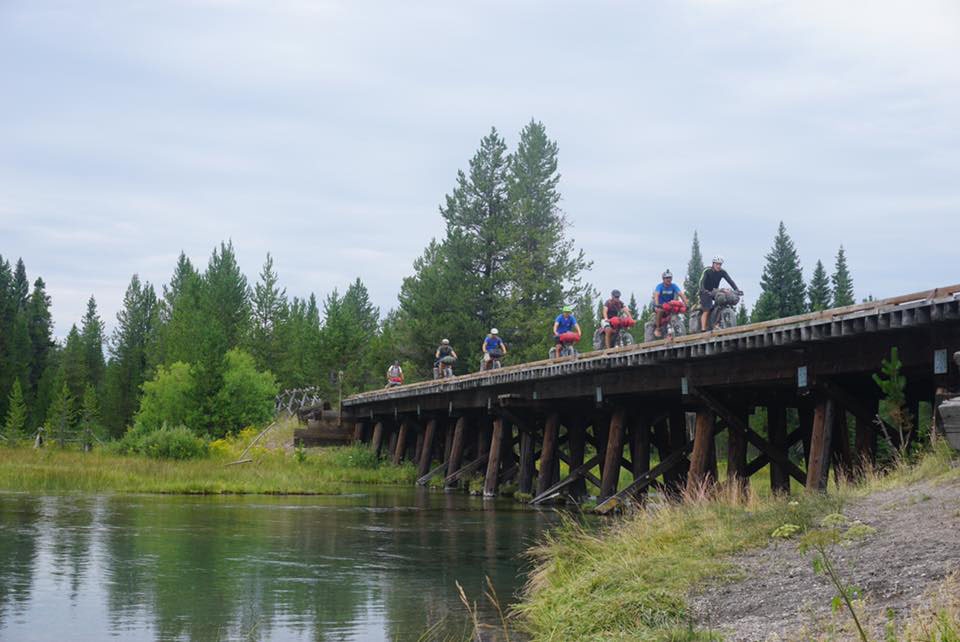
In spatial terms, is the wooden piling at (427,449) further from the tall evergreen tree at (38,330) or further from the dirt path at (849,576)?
the tall evergreen tree at (38,330)

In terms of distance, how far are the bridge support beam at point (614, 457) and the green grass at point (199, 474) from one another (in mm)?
10695

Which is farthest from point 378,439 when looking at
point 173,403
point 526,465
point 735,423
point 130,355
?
point 130,355

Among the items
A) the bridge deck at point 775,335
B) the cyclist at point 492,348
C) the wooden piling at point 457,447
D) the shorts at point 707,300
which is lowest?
the wooden piling at point 457,447

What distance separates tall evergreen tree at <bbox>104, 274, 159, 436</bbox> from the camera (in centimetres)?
9469

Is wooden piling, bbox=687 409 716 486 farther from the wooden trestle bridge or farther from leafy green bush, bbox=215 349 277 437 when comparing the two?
leafy green bush, bbox=215 349 277 437

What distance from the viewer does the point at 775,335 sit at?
17.7m

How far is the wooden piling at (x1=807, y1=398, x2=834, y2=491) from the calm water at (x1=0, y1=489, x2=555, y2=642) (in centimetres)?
482

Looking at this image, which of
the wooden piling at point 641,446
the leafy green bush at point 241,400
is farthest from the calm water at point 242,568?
the leafy green bush at point 241,400

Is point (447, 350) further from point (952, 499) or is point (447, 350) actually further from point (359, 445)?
point (952, 499)

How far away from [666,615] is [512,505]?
20.2 meters

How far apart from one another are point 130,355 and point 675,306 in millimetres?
85142

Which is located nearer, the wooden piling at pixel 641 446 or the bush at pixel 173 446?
the wooden piling at pixel 641 446

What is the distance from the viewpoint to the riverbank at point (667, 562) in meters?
8.63

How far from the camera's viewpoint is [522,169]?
64.6 metres
